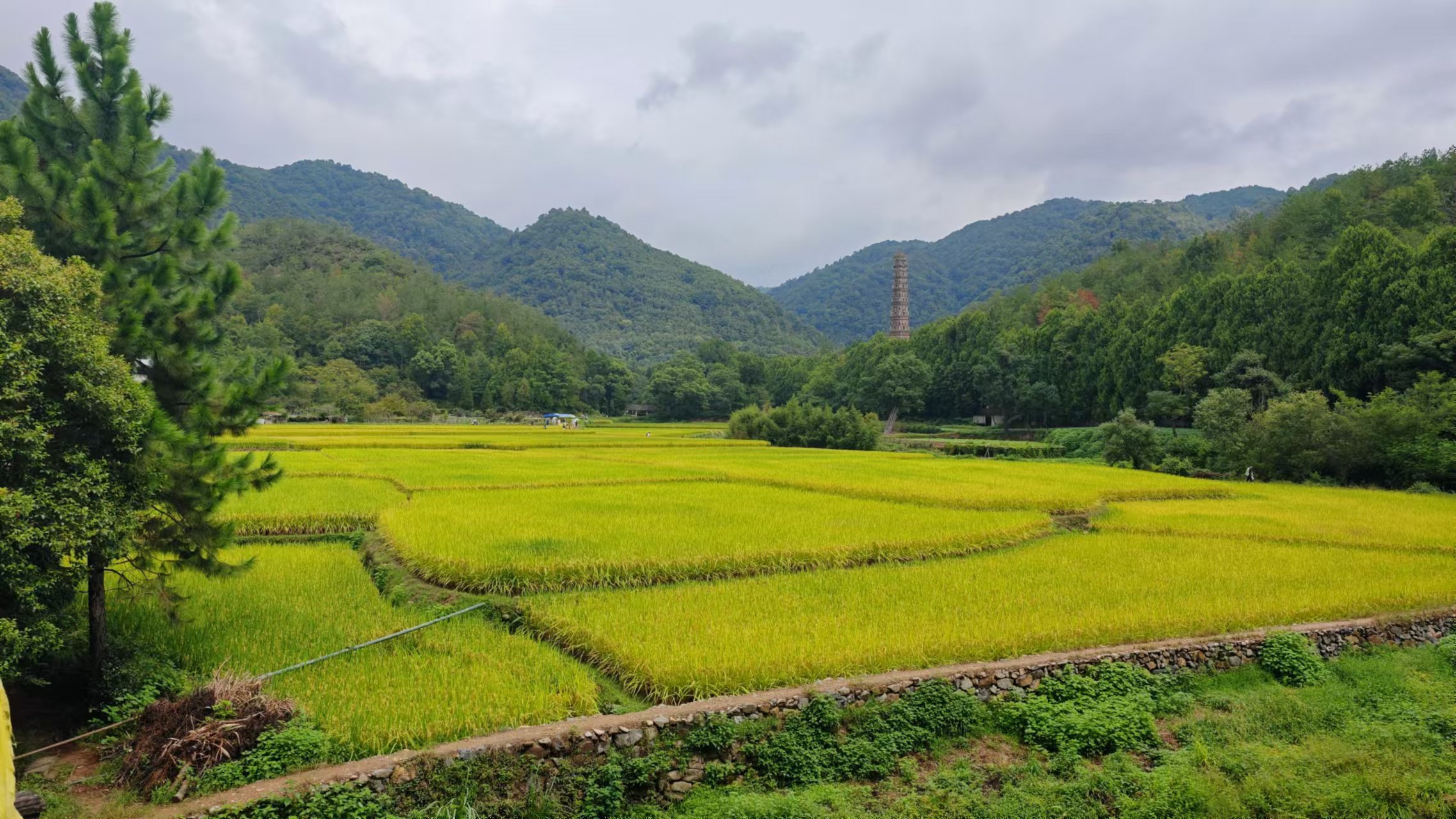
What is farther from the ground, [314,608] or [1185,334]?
[1185,334]

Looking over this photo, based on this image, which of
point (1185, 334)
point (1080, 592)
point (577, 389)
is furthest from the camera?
point (577, 389)

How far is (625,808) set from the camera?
→ 5566 mm

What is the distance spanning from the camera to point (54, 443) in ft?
20.3

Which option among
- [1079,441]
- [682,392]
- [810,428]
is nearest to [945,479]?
[810,428]

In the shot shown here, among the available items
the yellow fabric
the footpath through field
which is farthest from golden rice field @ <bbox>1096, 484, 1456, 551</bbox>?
the yellow fabric

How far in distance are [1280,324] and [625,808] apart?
48572mm

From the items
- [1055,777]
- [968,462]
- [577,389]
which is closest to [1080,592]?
[1055,777]

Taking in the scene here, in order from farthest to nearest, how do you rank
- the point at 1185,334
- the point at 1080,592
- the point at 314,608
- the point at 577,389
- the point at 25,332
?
the point at 577,389, the point at 1185,334, the point at 1080,592, the point at 314,608, the point at 25,332

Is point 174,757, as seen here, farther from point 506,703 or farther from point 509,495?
point 509,495

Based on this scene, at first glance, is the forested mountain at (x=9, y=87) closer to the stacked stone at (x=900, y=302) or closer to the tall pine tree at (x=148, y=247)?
the stacked stone at (x=900, y=302)

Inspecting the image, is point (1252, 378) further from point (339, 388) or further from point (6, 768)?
point (339, 388)

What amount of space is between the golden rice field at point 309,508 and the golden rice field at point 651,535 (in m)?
0.93

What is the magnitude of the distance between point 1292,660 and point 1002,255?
591 feet

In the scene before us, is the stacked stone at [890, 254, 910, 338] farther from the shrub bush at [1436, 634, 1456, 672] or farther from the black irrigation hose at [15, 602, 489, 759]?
the black irrigation hose at [15, 602, 489, 759]
